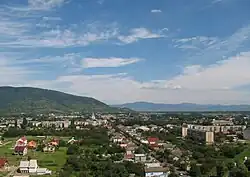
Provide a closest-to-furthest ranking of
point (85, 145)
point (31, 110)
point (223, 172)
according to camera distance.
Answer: point (223, 172), point (85, 145), point (31, 110)

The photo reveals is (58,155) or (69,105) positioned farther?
(69,105)

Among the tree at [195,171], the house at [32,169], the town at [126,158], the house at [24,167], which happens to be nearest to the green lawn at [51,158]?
the town at [126,158]

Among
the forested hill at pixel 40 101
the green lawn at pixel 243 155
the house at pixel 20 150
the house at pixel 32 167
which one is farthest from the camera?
the forested hill at pixel 40 101

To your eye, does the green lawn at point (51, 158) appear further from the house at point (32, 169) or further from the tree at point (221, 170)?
the tree at point (221, 170)

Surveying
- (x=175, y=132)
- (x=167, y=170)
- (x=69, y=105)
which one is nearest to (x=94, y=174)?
(x=167, y=170)

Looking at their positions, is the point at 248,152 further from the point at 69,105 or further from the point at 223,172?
the point at 69,105

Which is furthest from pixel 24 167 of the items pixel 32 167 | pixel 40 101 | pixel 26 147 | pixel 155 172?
pixel 40 101

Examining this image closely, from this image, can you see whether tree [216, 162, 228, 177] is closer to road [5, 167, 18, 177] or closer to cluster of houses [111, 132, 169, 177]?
cluster of houses [111, 132, 169, 177]

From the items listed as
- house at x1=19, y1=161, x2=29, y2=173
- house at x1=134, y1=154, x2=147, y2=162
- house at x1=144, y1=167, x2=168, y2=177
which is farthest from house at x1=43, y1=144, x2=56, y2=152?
house at x1=144, y1=167, x2=168, y2=177
